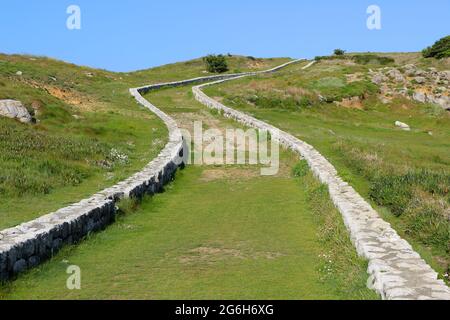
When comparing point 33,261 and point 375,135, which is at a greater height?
point 375,135

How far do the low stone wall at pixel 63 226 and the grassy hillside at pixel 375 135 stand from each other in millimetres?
6285

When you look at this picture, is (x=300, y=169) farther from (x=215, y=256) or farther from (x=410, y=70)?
(x=410, y=70)

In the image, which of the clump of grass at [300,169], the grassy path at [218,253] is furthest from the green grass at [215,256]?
the clump of grass at [300,169]

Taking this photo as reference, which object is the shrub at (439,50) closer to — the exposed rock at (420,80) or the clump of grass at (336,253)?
the exposed rock at (420,80)

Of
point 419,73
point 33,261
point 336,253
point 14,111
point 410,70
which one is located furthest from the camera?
point 410,70

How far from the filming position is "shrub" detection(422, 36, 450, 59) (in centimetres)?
7325

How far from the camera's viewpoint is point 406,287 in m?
6.98

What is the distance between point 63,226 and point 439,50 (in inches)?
2963

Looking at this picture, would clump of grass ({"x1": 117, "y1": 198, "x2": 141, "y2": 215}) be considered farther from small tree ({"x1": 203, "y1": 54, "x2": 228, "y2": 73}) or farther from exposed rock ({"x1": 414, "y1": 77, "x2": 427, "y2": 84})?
small tree ({"x1": 203, "y1": 54, "x2": 228, "y2": 73})

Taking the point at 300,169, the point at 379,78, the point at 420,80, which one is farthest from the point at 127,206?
the point at 420,80

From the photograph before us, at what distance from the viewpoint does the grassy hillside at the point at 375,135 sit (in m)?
12.8

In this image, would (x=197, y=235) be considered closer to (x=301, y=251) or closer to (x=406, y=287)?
(x=301, y=251)

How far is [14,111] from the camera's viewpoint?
84.2 ft
